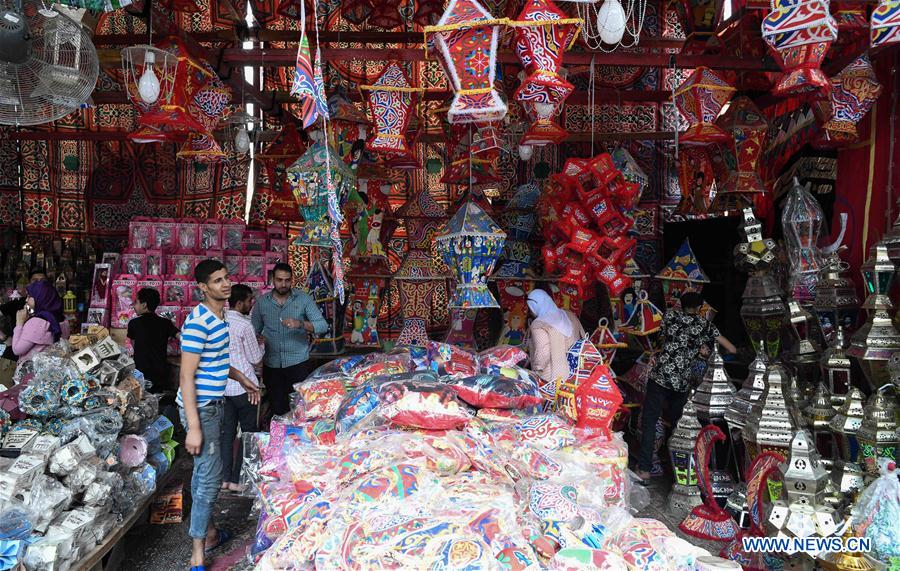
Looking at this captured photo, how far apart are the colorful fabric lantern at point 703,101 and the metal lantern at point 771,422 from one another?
1501mm

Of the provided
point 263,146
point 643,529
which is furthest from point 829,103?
point 263,146

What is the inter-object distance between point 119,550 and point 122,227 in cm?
509

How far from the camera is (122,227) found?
7.59m

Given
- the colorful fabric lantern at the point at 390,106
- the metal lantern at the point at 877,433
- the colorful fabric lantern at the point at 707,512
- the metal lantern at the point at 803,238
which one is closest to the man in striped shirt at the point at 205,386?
the colorful fabric lantern at the point at 390,106

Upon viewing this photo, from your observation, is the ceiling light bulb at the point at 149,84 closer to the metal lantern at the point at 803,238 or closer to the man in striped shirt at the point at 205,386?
the man in striped shirt at the point at 205,386

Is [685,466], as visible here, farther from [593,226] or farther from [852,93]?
[852,93]

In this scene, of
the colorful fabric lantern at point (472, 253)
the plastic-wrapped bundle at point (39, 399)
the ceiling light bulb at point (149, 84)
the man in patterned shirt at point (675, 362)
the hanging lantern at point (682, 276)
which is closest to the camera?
the plastic-wrapped bundle at point (39, 399)

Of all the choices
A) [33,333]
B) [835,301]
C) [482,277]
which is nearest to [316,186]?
[482,277]

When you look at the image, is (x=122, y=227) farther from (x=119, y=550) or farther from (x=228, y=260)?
(x=119, y=550)

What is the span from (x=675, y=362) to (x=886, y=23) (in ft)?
7.12

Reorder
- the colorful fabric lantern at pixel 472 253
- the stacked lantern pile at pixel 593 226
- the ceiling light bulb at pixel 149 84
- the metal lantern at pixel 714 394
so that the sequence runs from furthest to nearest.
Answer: the stacked lantern pile at pixel 593 226 → the colorful fabric lantern at pixel 472 253 → the metal lantern at pixel 714 394 → the ceiling light bulb at pixel 149 84

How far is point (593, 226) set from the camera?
4910 mm

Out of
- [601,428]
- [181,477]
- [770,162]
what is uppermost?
[770,162]

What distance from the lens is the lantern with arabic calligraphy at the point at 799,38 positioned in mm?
3207
